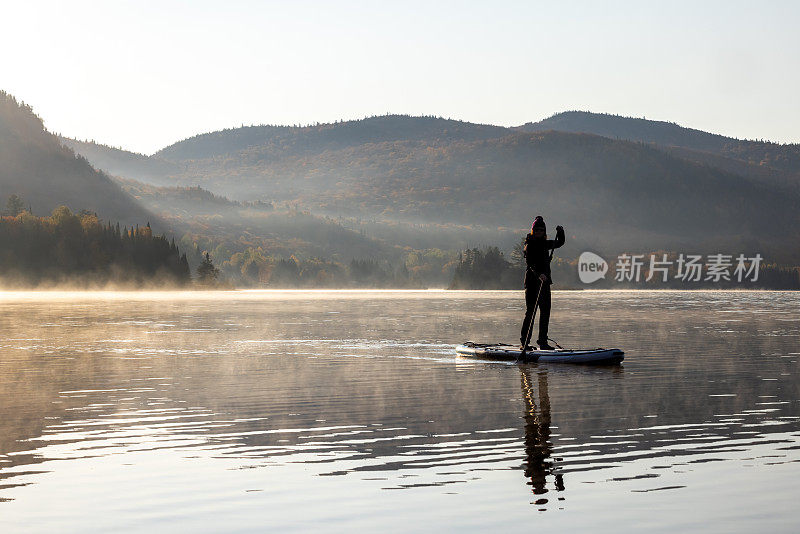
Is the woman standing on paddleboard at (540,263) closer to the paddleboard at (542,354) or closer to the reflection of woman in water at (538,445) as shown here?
the paddleboard at (542,354)

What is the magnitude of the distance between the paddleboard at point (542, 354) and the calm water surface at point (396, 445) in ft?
1.57

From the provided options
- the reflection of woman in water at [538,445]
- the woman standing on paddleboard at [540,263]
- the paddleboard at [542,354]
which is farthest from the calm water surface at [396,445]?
the woman standing on paddleboard at [540,263]

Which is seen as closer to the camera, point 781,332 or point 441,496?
point 441,496

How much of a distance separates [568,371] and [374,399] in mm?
10750

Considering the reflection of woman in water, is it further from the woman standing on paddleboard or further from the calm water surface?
the woman standing on paddleboard

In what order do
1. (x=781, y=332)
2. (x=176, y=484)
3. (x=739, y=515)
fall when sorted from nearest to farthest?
(x=739, y=515) → (x=176, y=484) → (x=781, y=332)

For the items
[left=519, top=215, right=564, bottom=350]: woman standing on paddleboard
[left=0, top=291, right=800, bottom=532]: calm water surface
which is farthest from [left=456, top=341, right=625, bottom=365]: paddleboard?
[left=519, top=215, right=564, bottom=350]: woman standing on paddleboard

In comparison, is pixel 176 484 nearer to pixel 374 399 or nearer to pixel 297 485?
pixel 297 485

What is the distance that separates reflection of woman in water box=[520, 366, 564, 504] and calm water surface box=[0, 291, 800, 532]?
5 cm

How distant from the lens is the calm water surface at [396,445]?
14086 millimetres

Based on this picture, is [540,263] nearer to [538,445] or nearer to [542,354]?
[542,354]

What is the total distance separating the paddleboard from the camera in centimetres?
3656

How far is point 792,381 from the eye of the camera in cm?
3059

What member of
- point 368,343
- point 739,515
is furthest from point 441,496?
point 368,343
